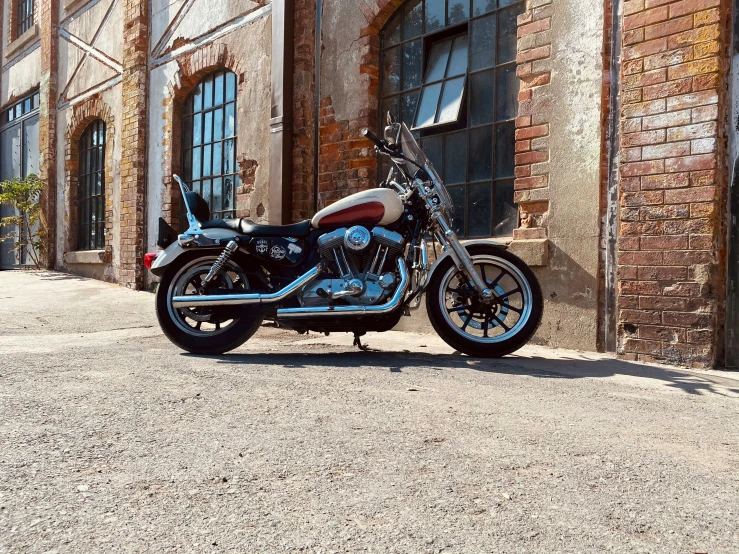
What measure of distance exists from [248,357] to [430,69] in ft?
10.3

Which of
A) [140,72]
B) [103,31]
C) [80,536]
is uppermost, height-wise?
[103,31]

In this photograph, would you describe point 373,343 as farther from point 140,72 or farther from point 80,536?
point 140,72

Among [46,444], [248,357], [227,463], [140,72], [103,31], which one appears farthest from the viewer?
[103,31]

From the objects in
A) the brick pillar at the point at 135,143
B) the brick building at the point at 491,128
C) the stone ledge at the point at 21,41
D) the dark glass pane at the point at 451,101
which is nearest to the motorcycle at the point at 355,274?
the brick building at the point at 491,128

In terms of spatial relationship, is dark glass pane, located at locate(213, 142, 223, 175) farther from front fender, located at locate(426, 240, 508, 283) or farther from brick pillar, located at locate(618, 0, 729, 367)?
brick pillar, located at locate(618, 0, 729, 367)

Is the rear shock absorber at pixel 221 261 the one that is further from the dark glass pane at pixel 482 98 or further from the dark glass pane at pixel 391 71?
the dark glass pane at pixel 391 71

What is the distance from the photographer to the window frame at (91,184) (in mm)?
10664

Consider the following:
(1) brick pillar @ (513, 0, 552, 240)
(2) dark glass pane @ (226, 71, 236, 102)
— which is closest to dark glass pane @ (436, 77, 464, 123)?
(1) brick pillar @ (513, 0, 552, 240)

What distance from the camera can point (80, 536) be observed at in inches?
62.1

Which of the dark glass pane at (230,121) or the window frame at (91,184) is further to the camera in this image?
the window frame at (91,184)

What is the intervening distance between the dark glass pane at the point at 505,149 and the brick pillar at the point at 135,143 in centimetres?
551

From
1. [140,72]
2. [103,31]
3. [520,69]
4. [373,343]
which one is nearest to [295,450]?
[373,343]

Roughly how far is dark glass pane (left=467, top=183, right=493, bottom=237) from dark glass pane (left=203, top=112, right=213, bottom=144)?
Result: 12.7ft

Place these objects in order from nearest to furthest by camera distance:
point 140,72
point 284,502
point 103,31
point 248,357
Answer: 1. point 284,502
2. point 248,357
3. point 140,72
4. point 103,31
